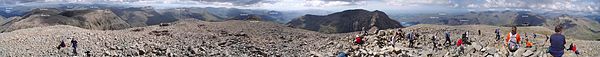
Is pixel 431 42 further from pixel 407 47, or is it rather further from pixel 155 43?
pixel 155 43

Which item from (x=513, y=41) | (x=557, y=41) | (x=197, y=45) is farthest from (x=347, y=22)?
(x=557, y=41)

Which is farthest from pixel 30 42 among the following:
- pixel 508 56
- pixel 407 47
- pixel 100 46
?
pixel 508 56

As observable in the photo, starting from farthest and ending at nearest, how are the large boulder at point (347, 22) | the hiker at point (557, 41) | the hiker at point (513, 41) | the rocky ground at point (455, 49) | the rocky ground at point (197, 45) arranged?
1. the large boulder at point (347, 22)
2. the rocky ground at point (197, 45)
3. the rocky ground at point (455, 49)
4. the hiker at point (513, 41)
5. the hiker at point (557, 41)

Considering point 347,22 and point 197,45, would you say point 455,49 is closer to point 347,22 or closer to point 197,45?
point 197,45

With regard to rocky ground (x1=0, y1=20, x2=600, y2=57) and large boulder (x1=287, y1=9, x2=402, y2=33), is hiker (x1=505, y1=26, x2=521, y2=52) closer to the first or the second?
rocky ground (x1=0, y1=20, x2=600, y2=57)

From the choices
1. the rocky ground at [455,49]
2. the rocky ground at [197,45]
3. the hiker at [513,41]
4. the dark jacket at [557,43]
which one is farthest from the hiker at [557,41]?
the rocky ground at [197,45]

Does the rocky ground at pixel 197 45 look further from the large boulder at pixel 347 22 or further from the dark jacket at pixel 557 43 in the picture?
the large boulder at pixel 347 22

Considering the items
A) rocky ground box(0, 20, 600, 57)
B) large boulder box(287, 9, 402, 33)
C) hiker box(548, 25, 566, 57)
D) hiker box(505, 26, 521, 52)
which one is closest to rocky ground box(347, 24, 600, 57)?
rocky ground box(0, 20, 600, 57)

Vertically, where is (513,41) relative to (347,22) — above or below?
above

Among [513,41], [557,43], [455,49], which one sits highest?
[557,43]
